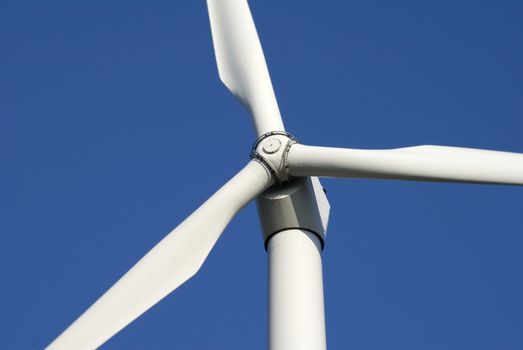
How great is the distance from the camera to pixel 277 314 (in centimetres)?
1467

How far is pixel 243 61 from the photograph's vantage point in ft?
58.1

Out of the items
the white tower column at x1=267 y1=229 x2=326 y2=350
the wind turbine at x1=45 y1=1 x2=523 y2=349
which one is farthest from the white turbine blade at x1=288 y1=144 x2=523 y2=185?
the white tower column at x1=267 y1=229 x2=326 y2=350

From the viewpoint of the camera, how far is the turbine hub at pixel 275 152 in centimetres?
1593

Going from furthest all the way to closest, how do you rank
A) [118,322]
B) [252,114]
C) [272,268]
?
[252,114] → [272,268] → [118,322]

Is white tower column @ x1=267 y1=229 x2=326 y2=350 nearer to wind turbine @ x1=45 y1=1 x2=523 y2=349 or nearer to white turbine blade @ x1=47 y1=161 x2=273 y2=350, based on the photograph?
wind turbine @ x1=45 y1=1 x2=523 y2=349

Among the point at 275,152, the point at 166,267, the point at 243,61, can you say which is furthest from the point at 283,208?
the point at 243,61

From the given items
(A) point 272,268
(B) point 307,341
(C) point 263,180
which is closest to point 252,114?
(C) point 263,180

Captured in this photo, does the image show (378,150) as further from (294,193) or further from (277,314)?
(277,314)

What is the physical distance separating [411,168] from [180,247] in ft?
10.7

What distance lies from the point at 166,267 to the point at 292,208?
2.07 meters

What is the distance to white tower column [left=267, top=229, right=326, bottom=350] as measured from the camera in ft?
47.2

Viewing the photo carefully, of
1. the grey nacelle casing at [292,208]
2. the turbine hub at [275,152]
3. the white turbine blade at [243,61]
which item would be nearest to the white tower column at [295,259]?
the grey nacelle casing at [292,208]

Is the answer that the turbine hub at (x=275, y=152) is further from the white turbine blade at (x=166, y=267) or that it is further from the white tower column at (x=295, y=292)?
the white tower column at (x=295, y=292)

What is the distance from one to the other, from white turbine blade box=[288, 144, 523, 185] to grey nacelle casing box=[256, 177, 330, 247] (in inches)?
12.3
